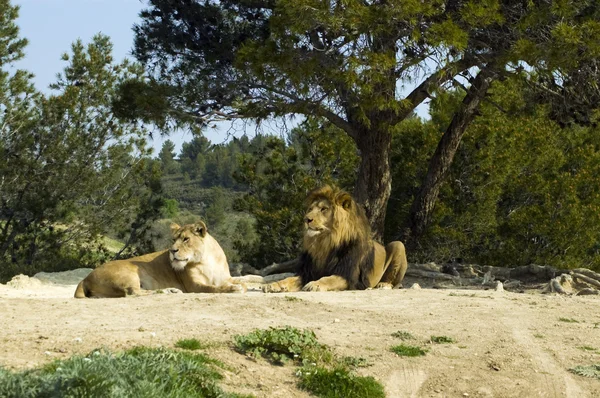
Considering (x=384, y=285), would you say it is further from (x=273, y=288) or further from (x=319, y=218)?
(x=273, y=288)

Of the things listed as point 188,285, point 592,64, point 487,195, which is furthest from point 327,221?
point 487,195

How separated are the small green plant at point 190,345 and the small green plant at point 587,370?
10.3 ft

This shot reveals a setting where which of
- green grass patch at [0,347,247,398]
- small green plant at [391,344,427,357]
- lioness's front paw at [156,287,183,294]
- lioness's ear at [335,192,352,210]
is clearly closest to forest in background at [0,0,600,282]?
lioness's ear at [335,192,352,210]

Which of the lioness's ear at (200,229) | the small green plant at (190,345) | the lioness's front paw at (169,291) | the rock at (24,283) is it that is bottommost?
the small green plant at (190,345)

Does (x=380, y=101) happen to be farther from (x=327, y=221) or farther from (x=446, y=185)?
(x=446, y=185)

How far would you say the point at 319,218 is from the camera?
12.2 m

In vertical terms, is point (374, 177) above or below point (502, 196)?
above

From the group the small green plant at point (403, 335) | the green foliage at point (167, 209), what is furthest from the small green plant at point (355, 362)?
the green foliage at point (167, 209)

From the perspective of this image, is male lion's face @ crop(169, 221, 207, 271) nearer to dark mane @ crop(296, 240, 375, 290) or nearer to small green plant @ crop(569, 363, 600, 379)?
dark mane @ crop(296, 240, 375, 290)

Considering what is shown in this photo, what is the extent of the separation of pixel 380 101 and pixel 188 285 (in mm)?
4350

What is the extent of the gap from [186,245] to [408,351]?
4342 mm

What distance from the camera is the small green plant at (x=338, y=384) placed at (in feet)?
22.0

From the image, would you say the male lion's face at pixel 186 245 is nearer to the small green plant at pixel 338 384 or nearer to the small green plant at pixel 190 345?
the small green plant at pixel 190 345

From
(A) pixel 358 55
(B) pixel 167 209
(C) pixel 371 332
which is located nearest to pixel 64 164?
(B) pixel 167 209
